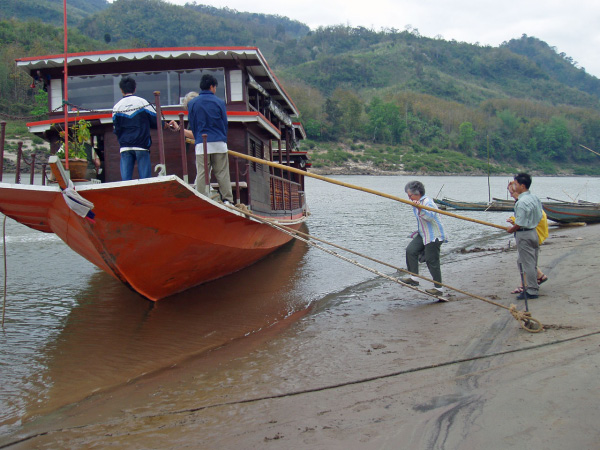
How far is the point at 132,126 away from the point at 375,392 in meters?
4.03

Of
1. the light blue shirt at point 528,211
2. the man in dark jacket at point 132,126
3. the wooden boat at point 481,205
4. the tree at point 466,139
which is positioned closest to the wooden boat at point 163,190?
the man in dark jacket at point 132,126

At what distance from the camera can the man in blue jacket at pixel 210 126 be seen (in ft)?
20.1

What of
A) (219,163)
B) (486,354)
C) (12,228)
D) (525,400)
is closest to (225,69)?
(219,163)

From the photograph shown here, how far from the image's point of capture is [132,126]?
572 cm

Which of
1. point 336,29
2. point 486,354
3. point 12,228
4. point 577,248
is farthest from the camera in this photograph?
point 336,29

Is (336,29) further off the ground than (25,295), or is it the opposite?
(336,29)

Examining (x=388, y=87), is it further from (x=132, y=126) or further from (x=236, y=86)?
(x=132, y=126)

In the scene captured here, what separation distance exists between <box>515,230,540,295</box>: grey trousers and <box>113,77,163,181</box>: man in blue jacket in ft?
15.1

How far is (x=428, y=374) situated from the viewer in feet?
12.8

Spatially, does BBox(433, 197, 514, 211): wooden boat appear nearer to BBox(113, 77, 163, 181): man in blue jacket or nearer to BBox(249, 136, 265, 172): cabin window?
BBox(249, 136, 265, 172): cabin window

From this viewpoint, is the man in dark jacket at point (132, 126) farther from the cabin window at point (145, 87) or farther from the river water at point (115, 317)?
the cabin window at point (145, 87)

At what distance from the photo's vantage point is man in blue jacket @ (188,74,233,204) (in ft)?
20.1

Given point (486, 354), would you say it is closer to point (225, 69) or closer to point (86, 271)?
point (225, 69)

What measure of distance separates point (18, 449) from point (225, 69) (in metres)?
7.35
